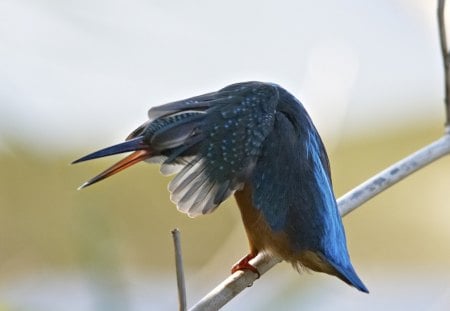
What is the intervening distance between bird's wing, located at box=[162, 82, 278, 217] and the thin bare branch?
146mm

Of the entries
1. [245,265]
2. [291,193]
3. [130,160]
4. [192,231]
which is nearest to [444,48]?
[291,193]

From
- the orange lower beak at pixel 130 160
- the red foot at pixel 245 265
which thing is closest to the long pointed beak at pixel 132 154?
the orange lower beak at pixel 130 160

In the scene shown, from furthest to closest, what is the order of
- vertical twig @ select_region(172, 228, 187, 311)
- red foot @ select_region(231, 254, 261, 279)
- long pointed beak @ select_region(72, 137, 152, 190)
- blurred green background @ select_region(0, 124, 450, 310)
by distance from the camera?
blurred green background @ select_region(0, 124, 450, 310) → red foot @ select_region(231, 254, 261, 279) → long pointed beak @ select_region(72, 137, 152, 190) → vertical twig @ select_region(172, 228, 187, 311)

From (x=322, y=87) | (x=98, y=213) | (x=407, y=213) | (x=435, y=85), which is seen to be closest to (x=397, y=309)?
(x=407, y=213)

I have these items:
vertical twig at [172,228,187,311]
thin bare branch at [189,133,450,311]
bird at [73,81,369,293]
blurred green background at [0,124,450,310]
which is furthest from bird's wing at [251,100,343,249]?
blurred green background at [0,124,450,310]

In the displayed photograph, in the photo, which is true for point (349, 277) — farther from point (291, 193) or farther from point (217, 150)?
point (217, 150)

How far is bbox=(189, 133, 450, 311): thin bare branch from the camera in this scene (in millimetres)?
1655

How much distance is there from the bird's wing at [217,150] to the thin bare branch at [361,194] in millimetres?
146

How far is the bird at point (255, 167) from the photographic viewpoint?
1591 mm

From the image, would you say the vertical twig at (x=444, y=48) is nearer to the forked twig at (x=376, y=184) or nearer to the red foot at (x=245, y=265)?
the forked twig at (x=376, y=184)

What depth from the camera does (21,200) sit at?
2.73 m

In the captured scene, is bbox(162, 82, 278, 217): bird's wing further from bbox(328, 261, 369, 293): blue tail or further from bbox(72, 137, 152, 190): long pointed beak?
bbox(328, 261, 369, 293): blue tail

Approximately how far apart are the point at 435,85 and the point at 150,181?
1.07 m

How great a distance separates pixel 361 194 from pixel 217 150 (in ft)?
1.16
